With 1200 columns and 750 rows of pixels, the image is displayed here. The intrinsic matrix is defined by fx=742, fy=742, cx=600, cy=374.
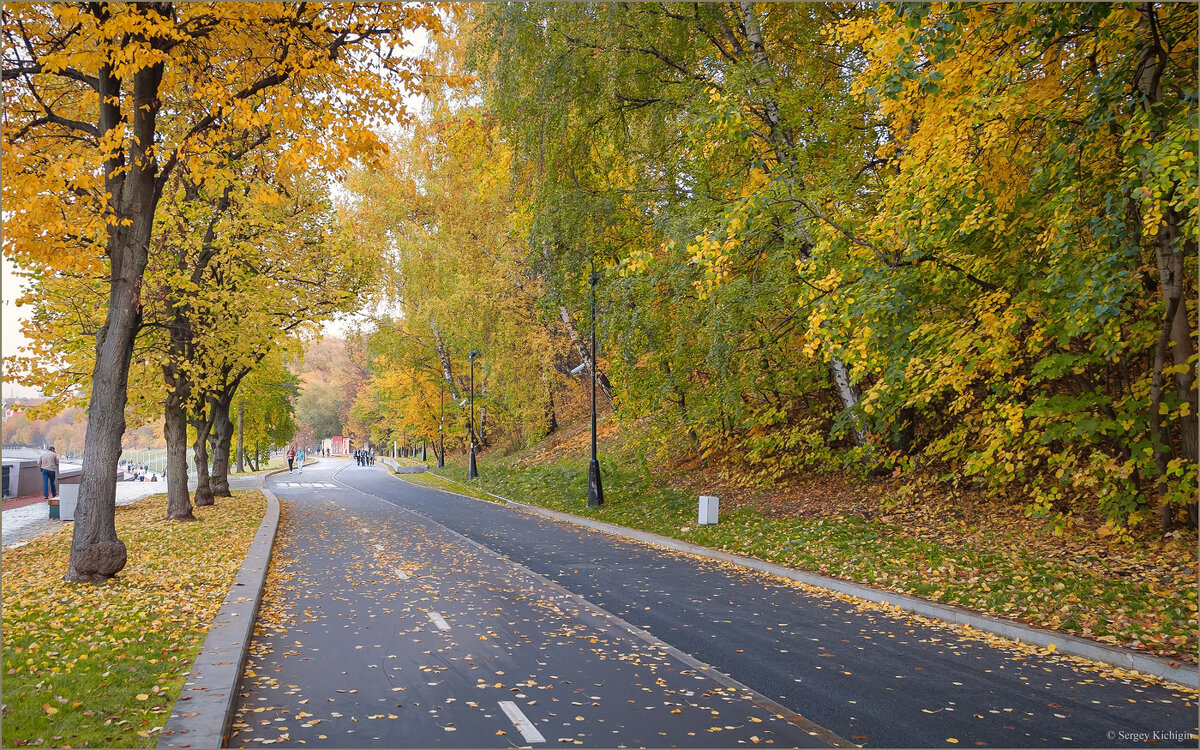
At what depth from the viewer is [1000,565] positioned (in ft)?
33.1

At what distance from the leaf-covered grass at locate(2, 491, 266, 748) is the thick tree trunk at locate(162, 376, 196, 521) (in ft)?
15.6

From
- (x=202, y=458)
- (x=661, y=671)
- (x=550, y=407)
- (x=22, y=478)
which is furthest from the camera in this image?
(x=550, y=407)

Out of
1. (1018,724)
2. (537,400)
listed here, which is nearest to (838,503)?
(1018,724)

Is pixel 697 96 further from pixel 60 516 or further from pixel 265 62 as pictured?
pixel 60 516

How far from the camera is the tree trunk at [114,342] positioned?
9531mm

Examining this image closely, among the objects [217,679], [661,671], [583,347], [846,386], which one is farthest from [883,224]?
[583,347]

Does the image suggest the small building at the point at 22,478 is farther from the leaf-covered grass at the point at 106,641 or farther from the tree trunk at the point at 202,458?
the leaf-covered grass at the point at 106,641

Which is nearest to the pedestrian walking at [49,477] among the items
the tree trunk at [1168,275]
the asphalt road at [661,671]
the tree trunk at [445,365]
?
the tree trunk at [445,365]

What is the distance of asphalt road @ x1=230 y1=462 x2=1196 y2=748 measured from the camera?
5121mm

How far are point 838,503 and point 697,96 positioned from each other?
8.59m

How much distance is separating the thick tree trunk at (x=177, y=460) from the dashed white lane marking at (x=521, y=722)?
1560 centimetres

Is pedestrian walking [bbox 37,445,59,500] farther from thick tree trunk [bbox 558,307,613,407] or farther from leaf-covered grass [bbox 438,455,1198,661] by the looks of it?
leaf-covered grass [bbox 438,455,1198,661]

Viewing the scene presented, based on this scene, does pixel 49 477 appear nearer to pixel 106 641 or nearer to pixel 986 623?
pixel 106 641

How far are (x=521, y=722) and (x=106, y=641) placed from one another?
4100 millimetres
